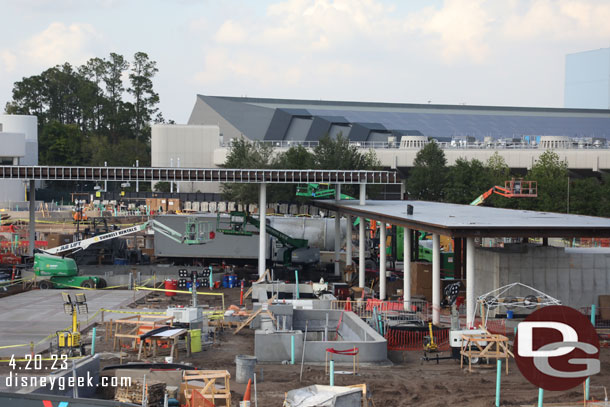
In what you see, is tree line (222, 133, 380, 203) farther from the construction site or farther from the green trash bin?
the green trash bin

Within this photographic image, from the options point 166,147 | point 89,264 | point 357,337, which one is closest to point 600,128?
point 166,147

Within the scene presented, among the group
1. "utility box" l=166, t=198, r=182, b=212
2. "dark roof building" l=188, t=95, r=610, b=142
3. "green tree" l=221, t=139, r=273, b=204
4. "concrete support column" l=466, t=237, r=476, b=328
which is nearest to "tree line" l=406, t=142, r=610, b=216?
"green tree" l=221, t=139, r=273, b=204

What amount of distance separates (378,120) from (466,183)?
44.5 meters

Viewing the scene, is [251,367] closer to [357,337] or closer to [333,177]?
[357,337]

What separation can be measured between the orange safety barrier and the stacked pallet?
1112 centimetres

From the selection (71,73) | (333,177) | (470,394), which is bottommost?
(470,394)

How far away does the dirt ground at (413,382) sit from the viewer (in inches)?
875

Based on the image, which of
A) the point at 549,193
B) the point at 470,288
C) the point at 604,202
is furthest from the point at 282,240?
the point at 604,202

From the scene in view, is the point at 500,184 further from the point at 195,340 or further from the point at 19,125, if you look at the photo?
the point at 19,125

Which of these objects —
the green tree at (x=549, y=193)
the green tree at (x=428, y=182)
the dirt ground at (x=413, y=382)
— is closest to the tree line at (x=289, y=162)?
the green tree at (x=428, y=182)

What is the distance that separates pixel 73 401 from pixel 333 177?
31.9 m

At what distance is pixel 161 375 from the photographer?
22375mm

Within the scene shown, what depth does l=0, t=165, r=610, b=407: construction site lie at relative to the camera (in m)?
22.2

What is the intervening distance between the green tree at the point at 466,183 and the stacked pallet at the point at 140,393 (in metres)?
61.2
